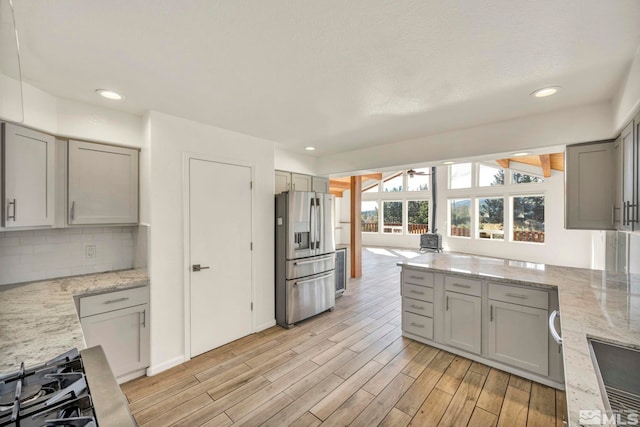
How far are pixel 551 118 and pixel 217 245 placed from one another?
359 centimetres

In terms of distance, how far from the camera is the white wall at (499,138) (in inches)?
89.2

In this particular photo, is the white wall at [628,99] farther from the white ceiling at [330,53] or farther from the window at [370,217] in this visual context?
the window at [370,217]

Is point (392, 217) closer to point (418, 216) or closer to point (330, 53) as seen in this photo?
point (418, 216)

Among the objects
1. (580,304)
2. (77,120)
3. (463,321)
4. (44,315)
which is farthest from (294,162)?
(580,304)

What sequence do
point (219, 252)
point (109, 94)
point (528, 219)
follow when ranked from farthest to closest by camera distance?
point (528, 219), point (219, 252), point (109, 94)

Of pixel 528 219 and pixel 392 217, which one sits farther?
pixel 392 217

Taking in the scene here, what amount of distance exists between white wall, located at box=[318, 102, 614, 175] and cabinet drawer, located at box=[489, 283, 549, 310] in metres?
1.38

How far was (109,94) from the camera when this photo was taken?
209 cm

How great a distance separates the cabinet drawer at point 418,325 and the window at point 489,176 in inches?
284

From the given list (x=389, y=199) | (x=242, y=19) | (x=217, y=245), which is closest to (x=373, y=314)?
(x=217, y=245)

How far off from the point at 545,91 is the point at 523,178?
715cm

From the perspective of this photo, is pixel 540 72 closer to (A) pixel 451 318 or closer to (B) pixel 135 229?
(A) pixel 451 318

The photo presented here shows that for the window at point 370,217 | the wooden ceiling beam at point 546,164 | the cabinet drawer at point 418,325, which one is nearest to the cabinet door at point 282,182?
the cabinet drawer at point 418,325

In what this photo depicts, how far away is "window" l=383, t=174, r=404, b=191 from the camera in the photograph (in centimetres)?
1074
